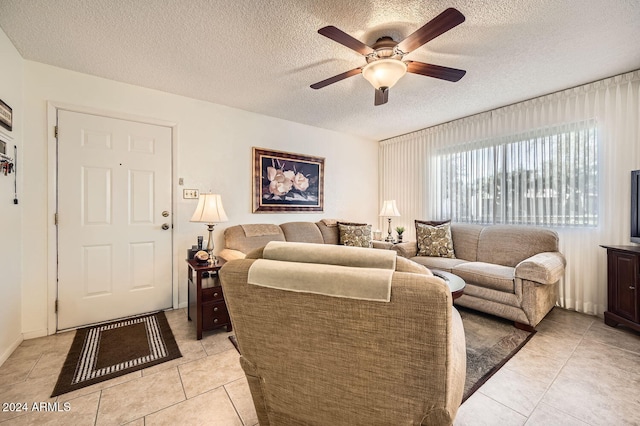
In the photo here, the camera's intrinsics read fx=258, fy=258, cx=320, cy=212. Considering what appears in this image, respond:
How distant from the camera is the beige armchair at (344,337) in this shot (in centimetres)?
74

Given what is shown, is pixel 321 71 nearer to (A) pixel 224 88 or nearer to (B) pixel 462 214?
(A) pixel 224 88

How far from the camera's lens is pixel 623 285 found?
229 centimetres

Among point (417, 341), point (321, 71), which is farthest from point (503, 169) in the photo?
point (417, 341)

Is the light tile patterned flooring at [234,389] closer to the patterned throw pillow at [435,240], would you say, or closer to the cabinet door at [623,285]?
the cabinet door at [623,285]

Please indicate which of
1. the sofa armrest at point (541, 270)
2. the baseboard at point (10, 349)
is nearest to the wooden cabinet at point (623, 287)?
the sofa armrest at point (541, 270)

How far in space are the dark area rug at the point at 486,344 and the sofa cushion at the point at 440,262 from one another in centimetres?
51

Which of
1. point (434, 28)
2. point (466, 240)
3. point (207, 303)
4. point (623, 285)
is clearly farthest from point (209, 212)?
point (623, 285)

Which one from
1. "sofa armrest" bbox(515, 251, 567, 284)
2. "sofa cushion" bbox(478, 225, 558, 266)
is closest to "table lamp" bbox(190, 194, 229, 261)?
"sofa armrest" bbox(515, 251, 567, 284)

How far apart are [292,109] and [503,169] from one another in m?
2.83

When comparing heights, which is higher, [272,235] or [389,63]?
[389,63]

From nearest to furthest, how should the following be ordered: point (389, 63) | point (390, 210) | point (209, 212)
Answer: point (389, 63) < point (209, 212) < point (390, 210)

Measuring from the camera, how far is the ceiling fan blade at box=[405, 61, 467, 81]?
1880 millimetres

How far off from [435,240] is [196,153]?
3239mm

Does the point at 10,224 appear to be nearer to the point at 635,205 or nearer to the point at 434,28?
the point at 434,28
